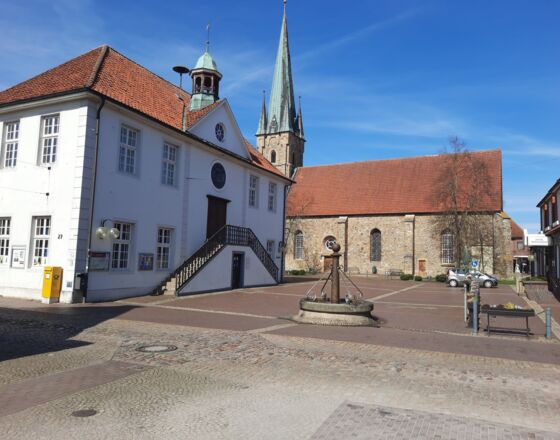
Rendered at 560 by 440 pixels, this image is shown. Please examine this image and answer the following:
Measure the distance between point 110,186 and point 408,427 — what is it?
49.6 feet

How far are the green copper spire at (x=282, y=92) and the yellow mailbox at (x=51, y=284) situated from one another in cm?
4358

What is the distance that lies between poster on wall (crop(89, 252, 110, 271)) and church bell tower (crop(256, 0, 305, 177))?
131ft

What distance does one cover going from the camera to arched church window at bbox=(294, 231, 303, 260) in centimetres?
4928

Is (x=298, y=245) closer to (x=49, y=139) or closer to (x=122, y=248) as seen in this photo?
(x=122, y=248)

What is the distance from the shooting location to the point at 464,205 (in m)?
41.0

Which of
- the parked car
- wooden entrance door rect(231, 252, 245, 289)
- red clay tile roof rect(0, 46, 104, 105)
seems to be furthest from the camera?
the parked car

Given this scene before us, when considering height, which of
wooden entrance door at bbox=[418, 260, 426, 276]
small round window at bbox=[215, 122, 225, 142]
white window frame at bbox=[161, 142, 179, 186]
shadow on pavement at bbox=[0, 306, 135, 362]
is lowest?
shadow on pavement at bbox=[0, 306, 135, 362]

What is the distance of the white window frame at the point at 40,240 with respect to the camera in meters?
16.5

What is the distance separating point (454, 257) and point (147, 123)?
103 ft

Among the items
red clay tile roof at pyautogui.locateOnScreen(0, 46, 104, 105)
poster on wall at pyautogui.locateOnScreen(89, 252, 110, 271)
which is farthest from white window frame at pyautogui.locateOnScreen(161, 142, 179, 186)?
poster on wall at pyautogui.locateOnScreen(89, 252, 110, 271)

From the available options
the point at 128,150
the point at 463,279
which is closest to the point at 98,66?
the point at 128,150

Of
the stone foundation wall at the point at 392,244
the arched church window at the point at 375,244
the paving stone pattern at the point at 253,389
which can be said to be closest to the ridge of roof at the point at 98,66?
the paving stone pattern at the point at 253,389

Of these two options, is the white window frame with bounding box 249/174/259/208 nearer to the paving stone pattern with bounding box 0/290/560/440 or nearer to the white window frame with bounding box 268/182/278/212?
the white window frame with bounding box 268/182/278/212

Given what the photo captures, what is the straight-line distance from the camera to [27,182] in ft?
56.6
